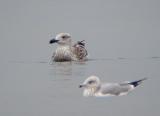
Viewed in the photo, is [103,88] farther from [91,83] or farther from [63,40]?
[63,40]

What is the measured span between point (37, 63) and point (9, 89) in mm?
2453

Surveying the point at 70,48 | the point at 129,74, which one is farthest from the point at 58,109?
the point at 70,48

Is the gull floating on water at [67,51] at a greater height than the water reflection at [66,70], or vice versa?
the gull floating on water at [67,51]

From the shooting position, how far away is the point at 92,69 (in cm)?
1266

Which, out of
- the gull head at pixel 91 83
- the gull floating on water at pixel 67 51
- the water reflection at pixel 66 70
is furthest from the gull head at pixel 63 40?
the gull head at pixel 91 83

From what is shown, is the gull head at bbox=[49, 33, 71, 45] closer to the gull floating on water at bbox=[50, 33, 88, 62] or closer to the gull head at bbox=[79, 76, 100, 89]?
the gull floating on water at bbox=[50, 33, 88, 62]

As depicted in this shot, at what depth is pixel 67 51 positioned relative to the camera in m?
14.3

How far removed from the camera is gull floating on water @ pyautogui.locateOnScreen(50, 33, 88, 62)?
559 inches

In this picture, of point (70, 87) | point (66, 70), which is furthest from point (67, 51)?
point (70, 87)

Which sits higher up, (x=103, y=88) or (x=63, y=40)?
(x=63, y=40)

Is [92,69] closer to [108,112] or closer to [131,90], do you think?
[131,90]

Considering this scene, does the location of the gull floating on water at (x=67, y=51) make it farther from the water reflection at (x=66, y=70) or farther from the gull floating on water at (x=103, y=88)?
the gull floating on water at (x=103, y=88)

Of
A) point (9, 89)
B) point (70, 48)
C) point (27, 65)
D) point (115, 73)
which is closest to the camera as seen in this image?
point (9, 89)

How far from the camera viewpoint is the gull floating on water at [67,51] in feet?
46.6
